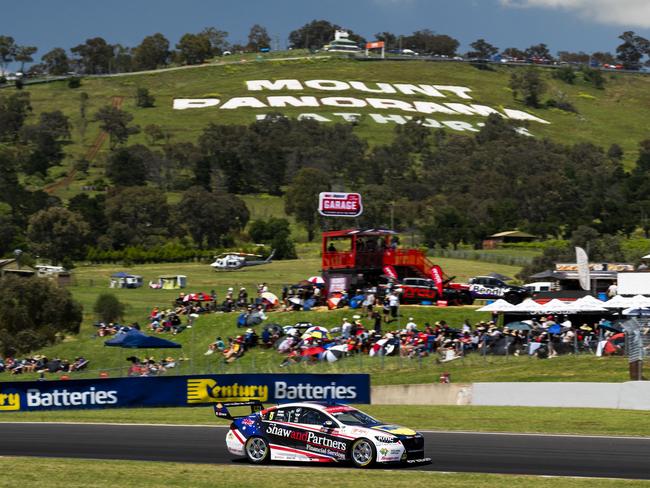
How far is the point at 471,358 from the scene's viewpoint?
3509 centimetres

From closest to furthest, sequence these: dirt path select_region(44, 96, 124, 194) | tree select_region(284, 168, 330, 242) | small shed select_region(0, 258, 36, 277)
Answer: small shed select_region(0, 258, 36, 277) < tree select_region(284, 168, 330, 242) < dirt path select_region(44, 96, 124, 194)

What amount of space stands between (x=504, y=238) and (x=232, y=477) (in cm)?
8696

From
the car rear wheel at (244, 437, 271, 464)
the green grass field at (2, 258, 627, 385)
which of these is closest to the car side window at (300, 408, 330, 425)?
the car rear wheel at (244, 437, 271, 464)

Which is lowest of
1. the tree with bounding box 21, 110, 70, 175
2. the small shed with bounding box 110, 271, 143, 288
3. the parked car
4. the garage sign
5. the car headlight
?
the small shed with bounding box 110, 271, 143, 288

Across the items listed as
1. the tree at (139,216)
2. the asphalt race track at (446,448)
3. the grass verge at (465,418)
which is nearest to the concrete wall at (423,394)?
the grass verge at (465,418)

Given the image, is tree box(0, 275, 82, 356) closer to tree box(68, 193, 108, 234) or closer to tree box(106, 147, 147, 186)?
tree box(68, 193, 108, 234)

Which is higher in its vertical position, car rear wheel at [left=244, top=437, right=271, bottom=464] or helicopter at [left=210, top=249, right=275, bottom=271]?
car rear wheel at [left=244, top=437, right=271, bottom=464]

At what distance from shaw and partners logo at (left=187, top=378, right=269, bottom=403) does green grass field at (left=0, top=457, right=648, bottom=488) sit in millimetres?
11056

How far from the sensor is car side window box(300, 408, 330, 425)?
19.2 meters

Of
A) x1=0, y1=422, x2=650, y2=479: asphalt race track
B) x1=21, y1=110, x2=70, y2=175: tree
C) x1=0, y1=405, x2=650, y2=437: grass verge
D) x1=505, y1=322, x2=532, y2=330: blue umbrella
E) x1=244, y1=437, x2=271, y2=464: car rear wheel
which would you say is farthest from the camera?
x1=21, y1=110, x2=70, y2=175: tree

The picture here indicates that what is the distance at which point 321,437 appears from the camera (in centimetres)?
1920

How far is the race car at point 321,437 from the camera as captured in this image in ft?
61.4

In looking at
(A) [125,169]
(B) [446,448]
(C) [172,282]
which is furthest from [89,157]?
(B) [446,448]

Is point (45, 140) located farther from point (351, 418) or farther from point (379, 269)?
point (351, 418)
